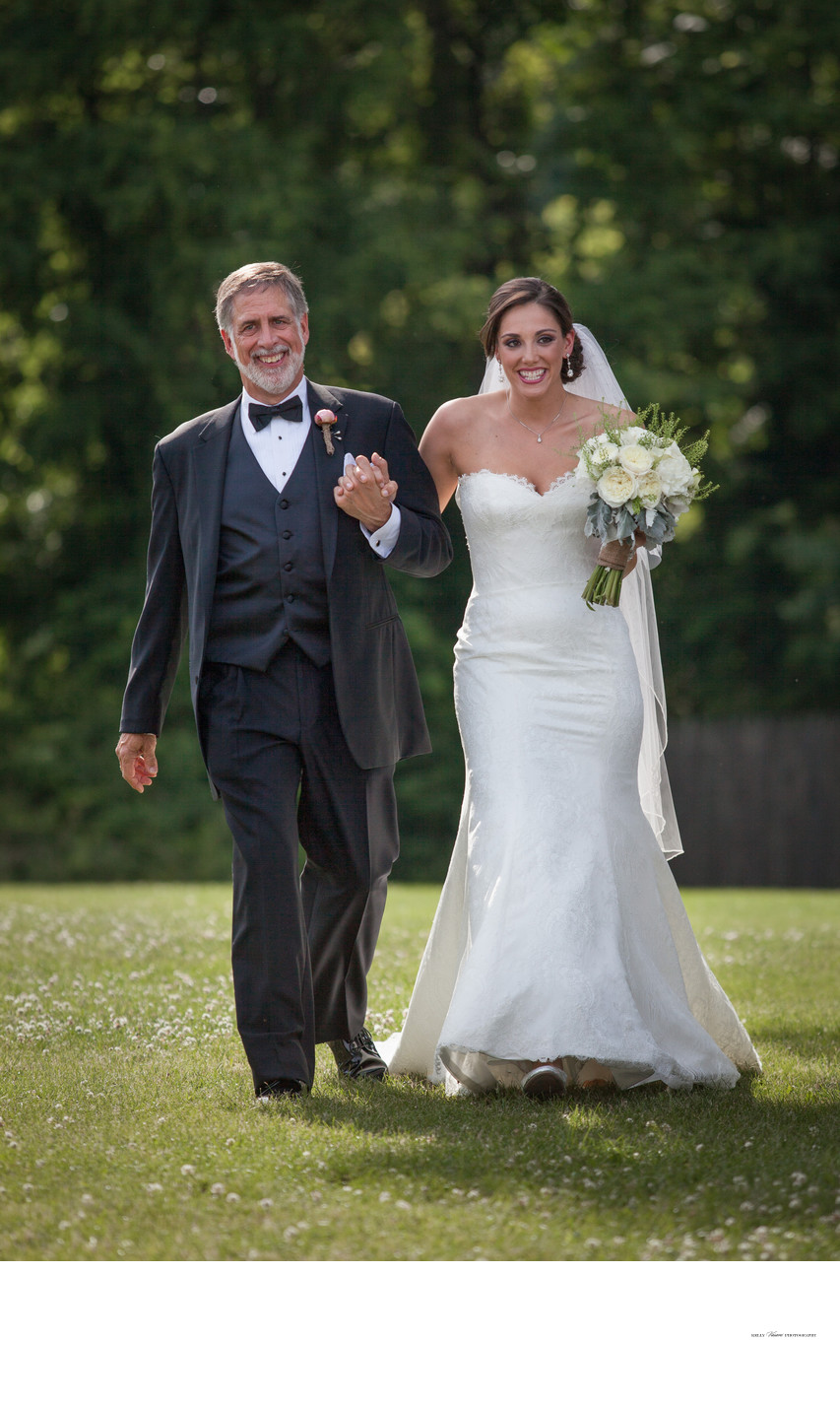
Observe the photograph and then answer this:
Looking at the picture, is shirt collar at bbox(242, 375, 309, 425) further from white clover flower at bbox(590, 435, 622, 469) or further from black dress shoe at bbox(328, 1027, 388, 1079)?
black dress shoe at bbox(328, 1027, 388, 1079)

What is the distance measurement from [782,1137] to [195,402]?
14659 millimetres

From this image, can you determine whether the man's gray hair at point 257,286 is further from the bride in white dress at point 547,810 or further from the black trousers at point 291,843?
the black trousers at point 291,843

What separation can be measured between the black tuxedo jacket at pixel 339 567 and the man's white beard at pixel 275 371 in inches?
5.2

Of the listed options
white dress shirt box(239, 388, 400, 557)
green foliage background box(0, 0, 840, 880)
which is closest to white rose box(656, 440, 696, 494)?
white dress shirt box(239, 388, 400, 557)

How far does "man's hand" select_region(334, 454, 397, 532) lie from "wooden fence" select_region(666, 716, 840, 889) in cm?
1466

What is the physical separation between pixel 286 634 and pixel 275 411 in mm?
762

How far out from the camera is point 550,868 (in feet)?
16.4

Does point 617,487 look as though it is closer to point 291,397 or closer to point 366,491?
point 366,491

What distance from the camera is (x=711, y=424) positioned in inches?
802

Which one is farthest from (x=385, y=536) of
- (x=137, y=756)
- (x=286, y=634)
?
(x=137, y=756)

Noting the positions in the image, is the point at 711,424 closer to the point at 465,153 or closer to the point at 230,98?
the point at 465,153

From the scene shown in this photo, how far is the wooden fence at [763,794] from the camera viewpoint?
19.1m

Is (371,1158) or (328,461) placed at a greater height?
(328,461)

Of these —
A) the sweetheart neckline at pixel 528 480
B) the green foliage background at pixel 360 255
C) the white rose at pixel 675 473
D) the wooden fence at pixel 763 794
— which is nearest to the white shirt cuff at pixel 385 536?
the sweetheart neckline at pixel 528 480
